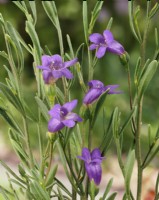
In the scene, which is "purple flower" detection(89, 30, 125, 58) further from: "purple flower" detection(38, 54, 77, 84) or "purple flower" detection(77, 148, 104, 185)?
"purple flower" detection(77, 148, 104, 185)

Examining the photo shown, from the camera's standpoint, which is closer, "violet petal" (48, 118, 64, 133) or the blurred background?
"violet petal" (48, 118, 64, 133)

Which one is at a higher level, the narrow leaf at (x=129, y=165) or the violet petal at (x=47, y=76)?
the violet petal at (x=47, y=76)

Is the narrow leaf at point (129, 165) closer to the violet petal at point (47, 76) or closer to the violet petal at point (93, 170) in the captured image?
the violet petal at point (93, 170)

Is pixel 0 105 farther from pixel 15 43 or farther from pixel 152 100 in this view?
pixel 152 100

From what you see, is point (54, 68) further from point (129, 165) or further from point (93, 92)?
point (129, 165)

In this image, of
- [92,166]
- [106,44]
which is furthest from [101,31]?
[92,166]

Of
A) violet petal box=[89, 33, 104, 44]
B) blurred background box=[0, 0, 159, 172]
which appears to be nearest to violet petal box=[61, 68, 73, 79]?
violet petal box=[89, 33, 104, 44]

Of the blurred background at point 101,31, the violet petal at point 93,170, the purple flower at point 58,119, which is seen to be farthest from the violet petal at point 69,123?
the blurred background at point 101,31
